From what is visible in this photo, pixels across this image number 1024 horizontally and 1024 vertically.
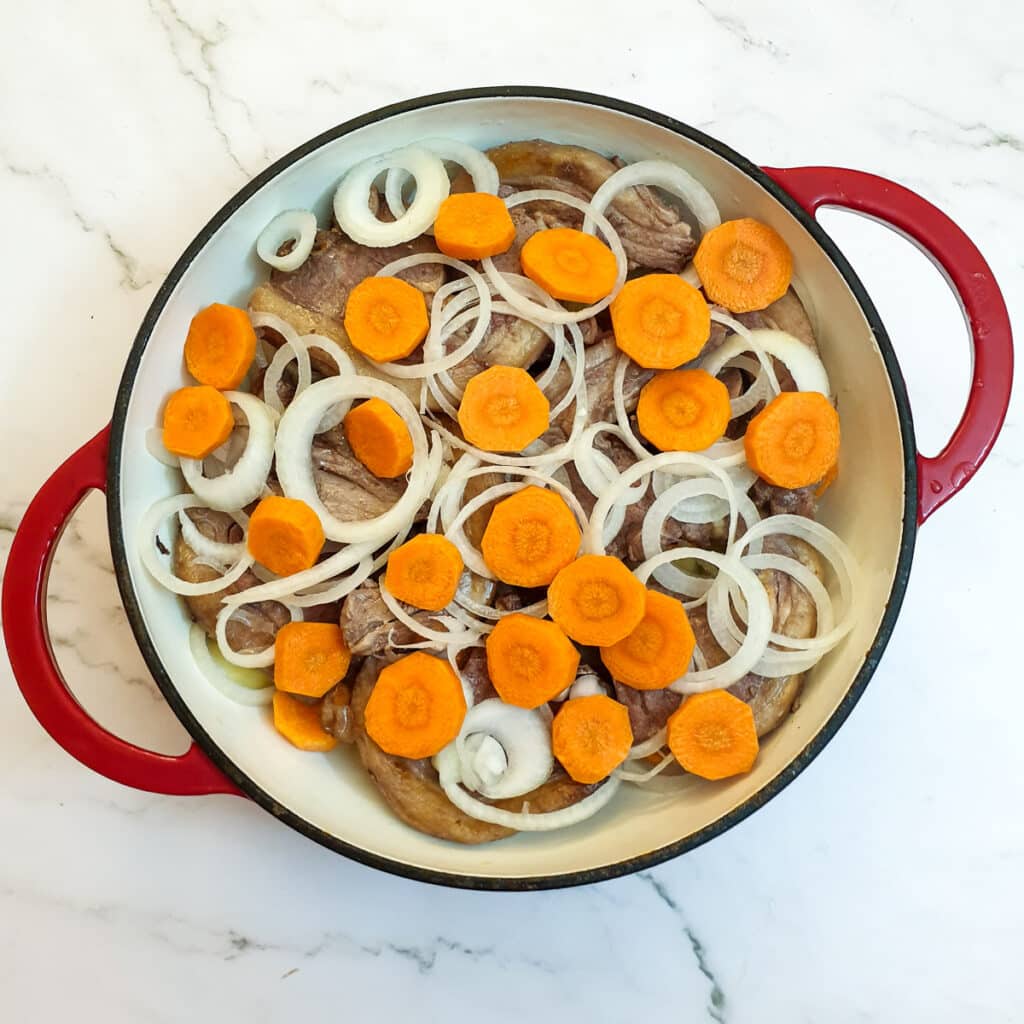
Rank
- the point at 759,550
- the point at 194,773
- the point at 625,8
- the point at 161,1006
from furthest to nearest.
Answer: the point at 625,8 < the point at 161,1006 < the point at 759,550 < the point at 194,773

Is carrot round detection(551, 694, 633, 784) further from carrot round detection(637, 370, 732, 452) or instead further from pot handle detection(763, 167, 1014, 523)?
pot handle detection(763, 167, 1014, 523)

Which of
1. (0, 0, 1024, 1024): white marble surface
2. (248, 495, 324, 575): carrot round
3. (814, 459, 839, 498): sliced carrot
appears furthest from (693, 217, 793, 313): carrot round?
(248, 495, 324, 575): carrot round

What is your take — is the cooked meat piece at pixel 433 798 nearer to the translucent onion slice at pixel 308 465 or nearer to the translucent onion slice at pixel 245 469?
the translucent onion slice at pixel 308 465

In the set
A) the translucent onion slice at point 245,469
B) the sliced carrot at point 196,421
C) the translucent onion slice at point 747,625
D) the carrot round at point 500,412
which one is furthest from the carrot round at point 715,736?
the sliced carrot at point 196,421

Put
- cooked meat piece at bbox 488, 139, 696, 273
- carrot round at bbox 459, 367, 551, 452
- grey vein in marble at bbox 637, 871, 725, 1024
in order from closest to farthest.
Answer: carrot round at bbox 459, 367, 551, 452 < cooked meat piece at bbox 488, 139, 696, 273 < grey vein in marble at bbox 637, 871, 725, 1024

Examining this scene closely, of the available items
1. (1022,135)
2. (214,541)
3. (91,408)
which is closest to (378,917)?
(214,541)

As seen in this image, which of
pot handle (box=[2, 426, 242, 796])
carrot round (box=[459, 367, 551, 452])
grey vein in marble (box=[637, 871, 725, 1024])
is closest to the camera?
pot handle (box=[2, 426, 242, 796])

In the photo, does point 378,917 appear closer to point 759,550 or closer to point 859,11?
point 759,550

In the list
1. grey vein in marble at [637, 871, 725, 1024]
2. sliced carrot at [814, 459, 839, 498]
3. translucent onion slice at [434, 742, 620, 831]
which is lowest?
grey vein in marble at [637, 871, 725, 1024]
